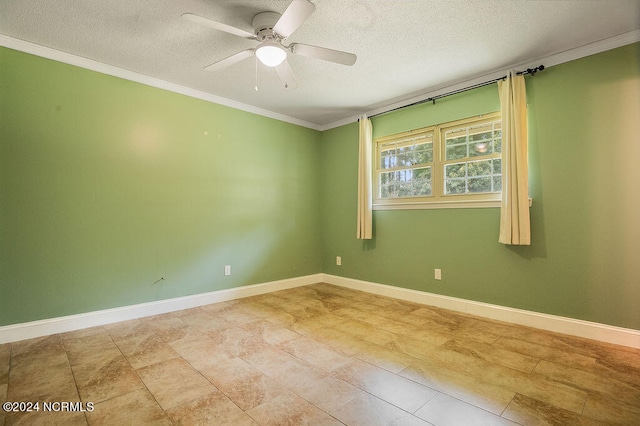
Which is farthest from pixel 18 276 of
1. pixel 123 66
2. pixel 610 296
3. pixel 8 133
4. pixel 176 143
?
pixel 610 296

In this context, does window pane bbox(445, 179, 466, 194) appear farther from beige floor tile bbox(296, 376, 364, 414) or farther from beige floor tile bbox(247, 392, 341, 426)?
beige floor tile bbox(247, 392, 341, 426)

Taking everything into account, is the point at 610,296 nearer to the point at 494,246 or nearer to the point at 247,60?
the point at 494,246

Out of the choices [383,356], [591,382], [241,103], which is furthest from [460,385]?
[241,103]

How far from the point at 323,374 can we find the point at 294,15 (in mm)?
2339

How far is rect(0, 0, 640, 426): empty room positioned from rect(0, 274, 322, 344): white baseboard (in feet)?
0.06

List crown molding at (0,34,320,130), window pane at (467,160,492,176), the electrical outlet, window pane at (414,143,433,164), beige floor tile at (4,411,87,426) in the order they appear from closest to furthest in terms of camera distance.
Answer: beige floor tile at (4,411,87,426) < crown molding at (0,34,320,130) < window pane at (467,160,492,176) < the electrical outlet < window pane at (414,143,433,164)

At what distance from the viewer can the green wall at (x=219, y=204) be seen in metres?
2.45

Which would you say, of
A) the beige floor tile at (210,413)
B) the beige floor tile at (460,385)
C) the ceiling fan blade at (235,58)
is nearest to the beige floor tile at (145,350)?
the beige floor tile at (210,413)

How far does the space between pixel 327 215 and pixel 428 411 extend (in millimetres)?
3479

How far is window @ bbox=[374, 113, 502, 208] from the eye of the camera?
10.3 ft

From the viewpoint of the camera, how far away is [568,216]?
104 inches

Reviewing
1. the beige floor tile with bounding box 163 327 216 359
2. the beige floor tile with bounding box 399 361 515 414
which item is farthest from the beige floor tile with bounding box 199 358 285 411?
the beige floor tile with bounding box 399 361 515 414

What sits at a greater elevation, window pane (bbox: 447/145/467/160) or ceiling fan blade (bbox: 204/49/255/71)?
ceiling fan blade (bbox: 204/49/255/71)

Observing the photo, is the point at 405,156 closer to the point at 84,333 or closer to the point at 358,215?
the point at 358,215
